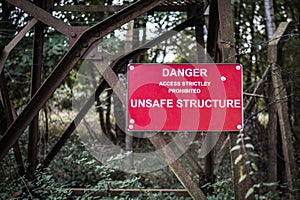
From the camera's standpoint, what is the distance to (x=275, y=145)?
21.0 ft

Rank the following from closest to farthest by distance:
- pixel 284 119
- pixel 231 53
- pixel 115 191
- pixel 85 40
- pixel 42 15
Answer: pixel 231 53
pixel 85 40
pixel 42 15
pixel 115 191
pixel 284 119

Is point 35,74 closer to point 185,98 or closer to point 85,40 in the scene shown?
point 85,40

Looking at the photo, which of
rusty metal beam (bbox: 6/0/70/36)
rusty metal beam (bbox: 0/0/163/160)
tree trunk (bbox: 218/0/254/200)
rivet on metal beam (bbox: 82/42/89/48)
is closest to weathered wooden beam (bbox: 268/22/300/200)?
tree trunk (bbox: 218/0/254/200)

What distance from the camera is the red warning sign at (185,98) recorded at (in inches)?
139

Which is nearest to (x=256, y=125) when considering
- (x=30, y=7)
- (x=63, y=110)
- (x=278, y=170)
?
(x=278, y=170)

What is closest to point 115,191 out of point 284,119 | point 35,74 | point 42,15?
point 35,74

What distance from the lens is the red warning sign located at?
3535mm

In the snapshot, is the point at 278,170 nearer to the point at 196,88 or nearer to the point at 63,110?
the point at 196,88

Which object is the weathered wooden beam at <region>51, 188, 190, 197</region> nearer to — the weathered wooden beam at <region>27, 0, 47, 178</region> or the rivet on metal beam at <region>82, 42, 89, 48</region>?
the weathered wooden beam at <region>27, 0, 47, 178</region>

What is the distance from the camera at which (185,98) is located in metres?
3.59

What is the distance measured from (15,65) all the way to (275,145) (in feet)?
16.2

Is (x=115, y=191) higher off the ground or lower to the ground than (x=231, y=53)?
lower

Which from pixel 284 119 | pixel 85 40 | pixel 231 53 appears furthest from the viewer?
pixel 284 119

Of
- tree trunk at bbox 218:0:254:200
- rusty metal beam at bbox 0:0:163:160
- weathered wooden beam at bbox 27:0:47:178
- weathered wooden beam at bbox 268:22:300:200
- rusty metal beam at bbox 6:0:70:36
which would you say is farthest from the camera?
weathered wooden beam at bbox 268:22:300:200
